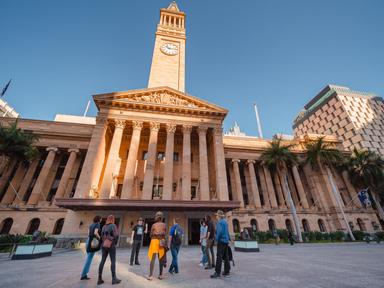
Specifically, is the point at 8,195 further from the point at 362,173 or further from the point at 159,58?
the point at 362,173

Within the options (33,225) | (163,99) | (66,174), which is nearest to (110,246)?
(163,99)

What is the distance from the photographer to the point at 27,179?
22.9 m

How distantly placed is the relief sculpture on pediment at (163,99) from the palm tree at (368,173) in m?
28.7

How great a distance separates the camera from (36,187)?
21688 millimetres

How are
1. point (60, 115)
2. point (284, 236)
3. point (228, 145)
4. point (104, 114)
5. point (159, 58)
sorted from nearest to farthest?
point (284, 236), point (104, 114), point (228, 145), point (159, 58), point (60, 115)

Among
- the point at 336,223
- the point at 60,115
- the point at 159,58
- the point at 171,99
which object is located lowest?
the point at 336,223

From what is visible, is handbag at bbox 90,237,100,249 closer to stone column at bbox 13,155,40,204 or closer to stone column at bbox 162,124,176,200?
stone column at bbox 162,124,176,200

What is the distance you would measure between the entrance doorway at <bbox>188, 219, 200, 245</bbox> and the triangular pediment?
1417 cm

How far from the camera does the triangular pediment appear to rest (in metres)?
22.7

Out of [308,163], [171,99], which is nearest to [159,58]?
[171,99]

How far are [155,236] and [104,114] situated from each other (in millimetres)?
20798

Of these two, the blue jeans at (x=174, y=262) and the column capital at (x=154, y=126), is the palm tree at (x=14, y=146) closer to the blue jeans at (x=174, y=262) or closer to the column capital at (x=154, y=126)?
the column capital at (x=154, y=126)

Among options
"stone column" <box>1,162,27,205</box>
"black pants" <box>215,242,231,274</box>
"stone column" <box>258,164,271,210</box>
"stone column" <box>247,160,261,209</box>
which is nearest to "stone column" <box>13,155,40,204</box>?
"stone column" <box>1,162,27,205</box>

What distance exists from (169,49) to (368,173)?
41.4 meters
